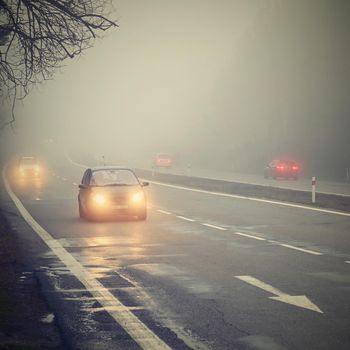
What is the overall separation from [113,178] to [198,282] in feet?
36.0

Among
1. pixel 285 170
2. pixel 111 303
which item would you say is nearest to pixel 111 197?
pixel 111 303

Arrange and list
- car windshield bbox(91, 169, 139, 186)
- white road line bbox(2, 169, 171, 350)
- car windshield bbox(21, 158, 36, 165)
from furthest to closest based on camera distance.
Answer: car windshield bbox(21, 158, 36, 165) → car windshield bbox(91, 169, 139, 186) → white road line bbox(2, 169, 171, 350)

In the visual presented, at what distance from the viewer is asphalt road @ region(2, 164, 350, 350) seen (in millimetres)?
6742

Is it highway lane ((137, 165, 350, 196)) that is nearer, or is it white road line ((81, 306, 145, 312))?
white road line ((81, 306, 145, 312))

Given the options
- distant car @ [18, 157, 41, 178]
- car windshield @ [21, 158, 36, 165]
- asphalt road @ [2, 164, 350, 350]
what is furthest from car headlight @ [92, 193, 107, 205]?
car windshield @ [21, 158, 36, 165]

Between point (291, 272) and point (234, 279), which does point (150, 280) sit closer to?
point (234, 279)

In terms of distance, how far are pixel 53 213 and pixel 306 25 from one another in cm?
3814

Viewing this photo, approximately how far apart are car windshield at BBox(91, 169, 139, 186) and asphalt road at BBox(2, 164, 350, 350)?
1.44 m

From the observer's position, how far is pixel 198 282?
31.5 feet

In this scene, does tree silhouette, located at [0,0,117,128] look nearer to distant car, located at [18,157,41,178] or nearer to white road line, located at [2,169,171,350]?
white road line, located at [2,169,171,350]

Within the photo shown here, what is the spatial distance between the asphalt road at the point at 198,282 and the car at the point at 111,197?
0.48 meters

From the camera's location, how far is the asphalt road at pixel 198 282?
674cm

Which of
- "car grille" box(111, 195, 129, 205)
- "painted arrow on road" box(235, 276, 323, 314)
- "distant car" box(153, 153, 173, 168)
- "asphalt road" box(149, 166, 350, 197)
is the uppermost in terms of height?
→ "distant car" box(153, 153, 173, 168)

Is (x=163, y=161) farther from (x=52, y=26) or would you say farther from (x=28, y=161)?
(x=52, y=26)
